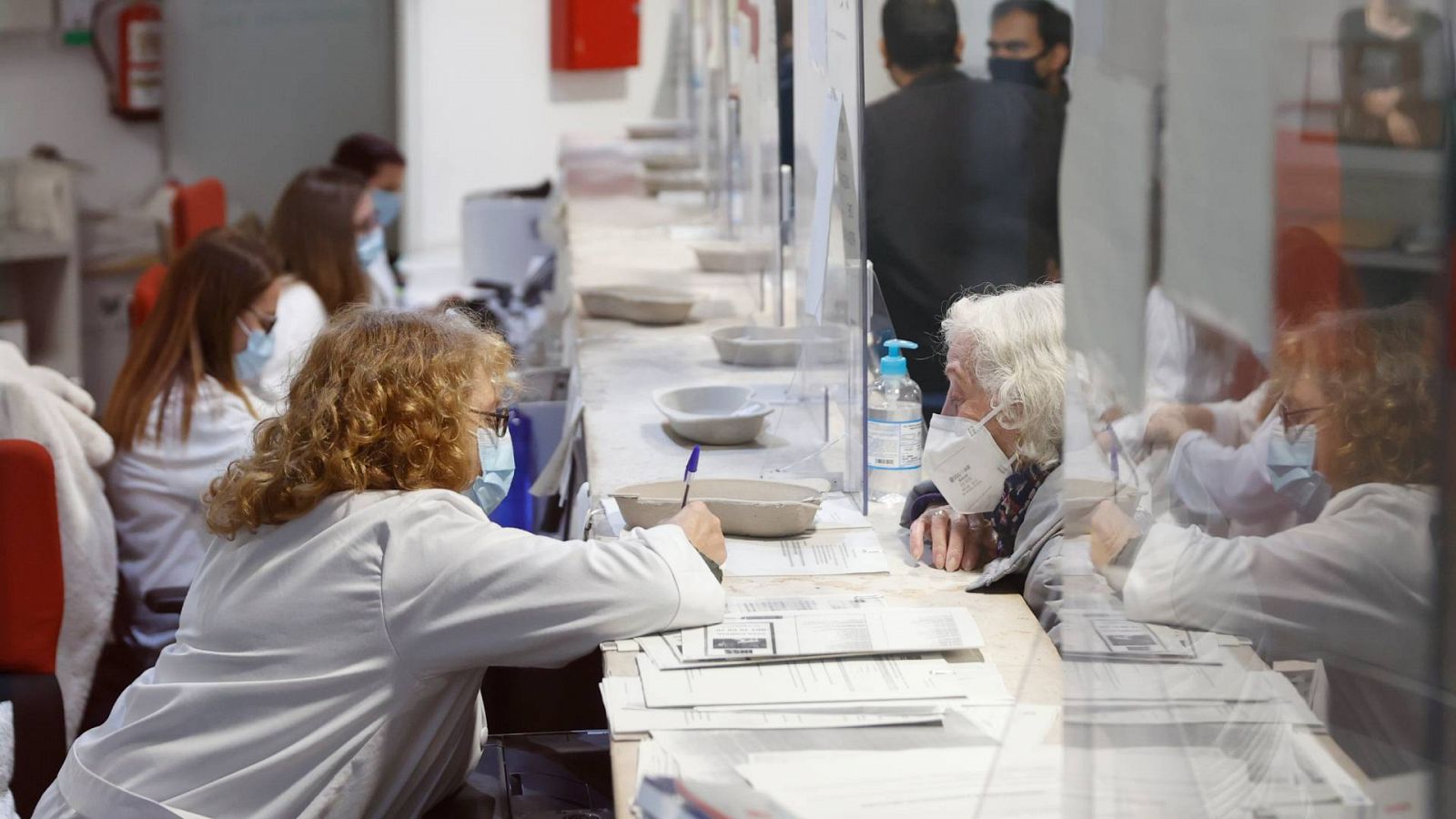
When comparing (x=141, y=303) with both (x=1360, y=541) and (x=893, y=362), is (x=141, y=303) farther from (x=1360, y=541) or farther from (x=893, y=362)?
(x=1360, y=541)

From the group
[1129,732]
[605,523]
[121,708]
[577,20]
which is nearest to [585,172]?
[577,20]

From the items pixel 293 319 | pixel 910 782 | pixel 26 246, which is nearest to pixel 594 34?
pixel 26 246

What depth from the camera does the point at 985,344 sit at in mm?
1857

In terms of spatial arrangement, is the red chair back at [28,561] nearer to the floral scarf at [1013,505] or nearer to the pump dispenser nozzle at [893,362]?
the pump dispenser nozzle at [893,362]

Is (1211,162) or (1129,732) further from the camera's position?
(1129,732)

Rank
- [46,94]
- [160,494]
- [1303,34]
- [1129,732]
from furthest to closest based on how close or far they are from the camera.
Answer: [46,94] < [160,494] < [1129,732] < [1303,34]

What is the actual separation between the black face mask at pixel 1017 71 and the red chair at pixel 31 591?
2.30 metres

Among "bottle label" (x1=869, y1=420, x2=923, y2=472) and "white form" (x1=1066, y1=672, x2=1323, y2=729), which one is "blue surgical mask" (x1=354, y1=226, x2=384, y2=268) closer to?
"bottle label" (x1=869, y1=420, x2=923, y2=472)

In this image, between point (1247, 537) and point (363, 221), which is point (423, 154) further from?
point (1247, 537)

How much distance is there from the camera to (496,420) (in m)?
1.80

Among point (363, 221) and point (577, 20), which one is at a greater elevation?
point (577, 20)

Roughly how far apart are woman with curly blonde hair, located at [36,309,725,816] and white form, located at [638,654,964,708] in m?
0.11

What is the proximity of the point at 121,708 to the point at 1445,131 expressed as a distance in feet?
4.80

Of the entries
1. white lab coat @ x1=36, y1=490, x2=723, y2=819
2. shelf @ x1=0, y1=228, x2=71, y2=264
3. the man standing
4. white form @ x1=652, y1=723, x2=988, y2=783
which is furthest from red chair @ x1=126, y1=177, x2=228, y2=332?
white form @ x1=652, y1=723, x2=988, y2=783
